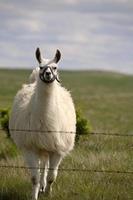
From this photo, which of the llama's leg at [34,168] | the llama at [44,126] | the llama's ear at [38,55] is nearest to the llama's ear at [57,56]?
the llama at [44,126]

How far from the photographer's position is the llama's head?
8336 mm

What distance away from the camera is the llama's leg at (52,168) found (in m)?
9.11

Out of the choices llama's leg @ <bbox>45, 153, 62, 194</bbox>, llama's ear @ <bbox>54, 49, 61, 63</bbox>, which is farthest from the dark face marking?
llama's leg @ <bbox>45, 153, 62, 194</bbox>

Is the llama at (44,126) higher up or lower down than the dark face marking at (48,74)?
lower down

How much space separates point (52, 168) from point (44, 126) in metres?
0.81

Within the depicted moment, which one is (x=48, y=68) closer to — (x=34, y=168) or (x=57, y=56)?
(x=57, y=56)

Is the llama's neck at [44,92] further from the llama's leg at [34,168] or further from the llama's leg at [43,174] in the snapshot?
the llama's leg at [43,174]

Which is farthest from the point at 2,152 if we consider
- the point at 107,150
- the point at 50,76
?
the point at 50,76

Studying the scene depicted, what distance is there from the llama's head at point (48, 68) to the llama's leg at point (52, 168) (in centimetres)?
Result: 124

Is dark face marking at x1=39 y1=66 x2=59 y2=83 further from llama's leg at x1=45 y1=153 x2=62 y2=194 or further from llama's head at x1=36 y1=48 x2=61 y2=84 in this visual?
llama's leg at x1=45 y1=153 x2=62 y2=194

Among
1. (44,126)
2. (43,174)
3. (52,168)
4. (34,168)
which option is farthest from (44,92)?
(43,174)

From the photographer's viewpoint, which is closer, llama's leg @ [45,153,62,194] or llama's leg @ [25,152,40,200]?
llama's leg @ [25,152,40,200]

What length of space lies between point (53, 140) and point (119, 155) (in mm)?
2066

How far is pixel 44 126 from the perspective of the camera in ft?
28.7
